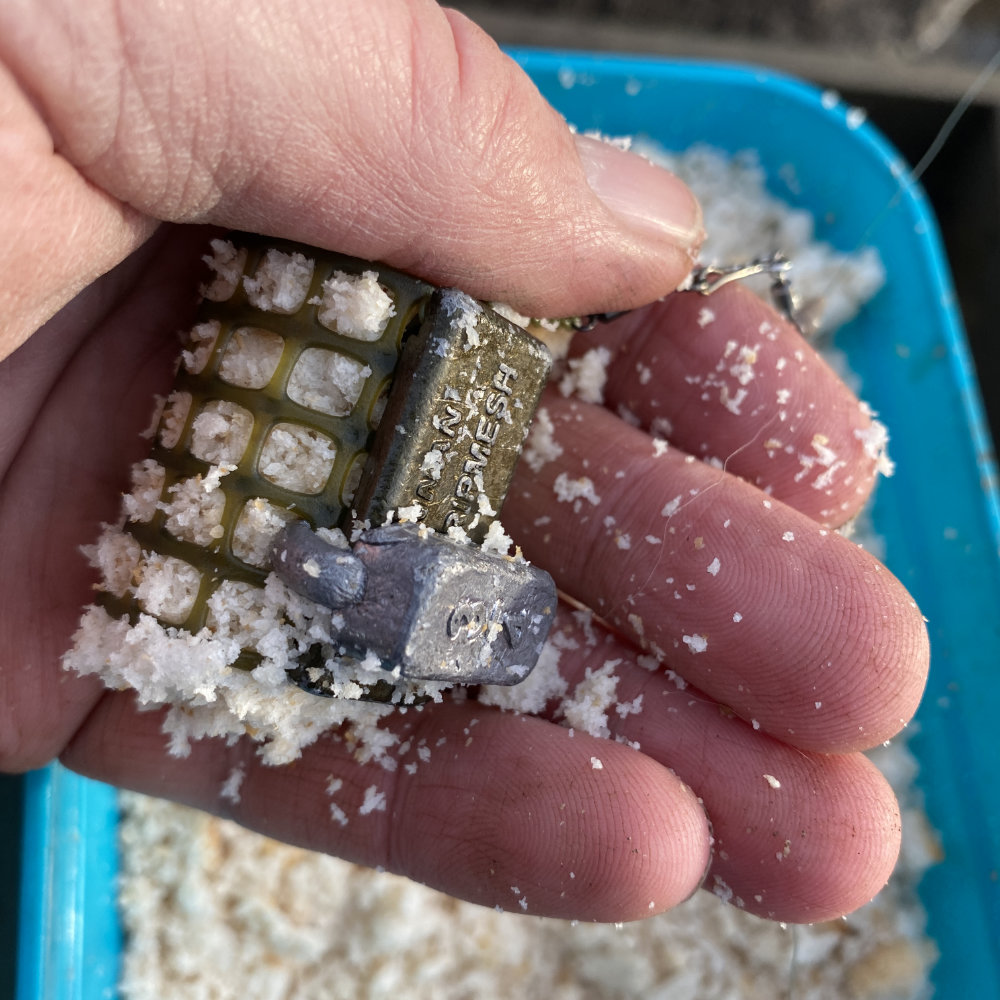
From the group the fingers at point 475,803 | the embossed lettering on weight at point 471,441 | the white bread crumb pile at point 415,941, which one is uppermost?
the embossed lettering on weight at point 471,441

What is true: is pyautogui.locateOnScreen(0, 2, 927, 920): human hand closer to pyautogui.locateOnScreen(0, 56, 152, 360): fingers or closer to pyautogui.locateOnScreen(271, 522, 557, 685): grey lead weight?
pyautogui.locateOnScreen(0, 56, 152, 360): fingers

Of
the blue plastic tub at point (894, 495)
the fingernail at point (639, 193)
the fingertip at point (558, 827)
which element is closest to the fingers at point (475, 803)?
the fingertip at point (558, 827)

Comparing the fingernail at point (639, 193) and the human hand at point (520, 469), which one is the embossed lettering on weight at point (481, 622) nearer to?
the human hand at point (520, 469)

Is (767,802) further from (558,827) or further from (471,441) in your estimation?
(471,441)

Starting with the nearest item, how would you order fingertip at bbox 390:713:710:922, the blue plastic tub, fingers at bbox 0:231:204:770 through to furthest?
1. fingertip at bbox 390:713:710:922
2. fingers at bbox 0:231:204:770
3. the blue plastic tub

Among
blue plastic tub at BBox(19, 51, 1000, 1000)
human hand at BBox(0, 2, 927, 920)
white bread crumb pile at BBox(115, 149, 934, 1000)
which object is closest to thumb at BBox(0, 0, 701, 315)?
human hand at BBox(0, 2, 927, 920)

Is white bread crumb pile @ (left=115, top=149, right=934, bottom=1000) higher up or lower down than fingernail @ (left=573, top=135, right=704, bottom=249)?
lower down

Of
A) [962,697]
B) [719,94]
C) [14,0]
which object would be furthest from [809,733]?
[719,94]
